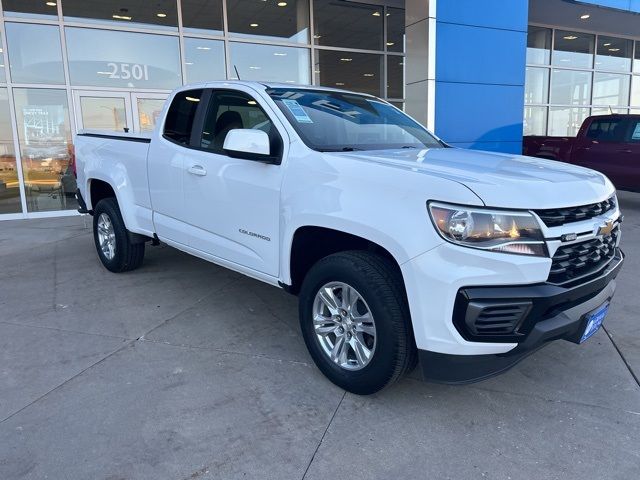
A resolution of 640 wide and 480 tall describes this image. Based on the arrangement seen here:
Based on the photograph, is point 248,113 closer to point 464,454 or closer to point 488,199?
point 488,199

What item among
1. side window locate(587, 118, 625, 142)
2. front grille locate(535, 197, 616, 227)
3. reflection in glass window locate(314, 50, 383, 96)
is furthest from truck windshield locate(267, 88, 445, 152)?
reflection in glass window locate(314, 50, 383, 96)

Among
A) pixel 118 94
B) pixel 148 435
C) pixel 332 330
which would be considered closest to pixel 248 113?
pixel 332 330

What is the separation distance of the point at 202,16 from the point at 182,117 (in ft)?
25.3

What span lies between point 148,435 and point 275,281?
1285 millimetres

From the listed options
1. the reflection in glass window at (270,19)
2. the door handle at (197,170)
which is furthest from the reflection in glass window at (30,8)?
the door handle at (197,170)

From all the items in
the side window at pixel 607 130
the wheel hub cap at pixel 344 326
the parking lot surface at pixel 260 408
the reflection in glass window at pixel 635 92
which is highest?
the reflection in glass window at pixel 635 92

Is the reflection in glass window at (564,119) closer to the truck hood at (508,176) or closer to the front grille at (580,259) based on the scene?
the truck hood at (508,176)

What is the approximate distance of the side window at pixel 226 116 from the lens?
3.95 m

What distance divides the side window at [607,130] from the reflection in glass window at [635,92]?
9.32m

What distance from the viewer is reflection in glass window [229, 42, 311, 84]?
460 inches

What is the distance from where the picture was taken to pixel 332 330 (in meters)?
3.20

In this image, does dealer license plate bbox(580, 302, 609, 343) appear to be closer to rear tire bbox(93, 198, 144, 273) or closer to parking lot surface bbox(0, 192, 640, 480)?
parking lot surface bbox(0, 192, 640, 480)

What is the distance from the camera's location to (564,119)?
16.8 metres

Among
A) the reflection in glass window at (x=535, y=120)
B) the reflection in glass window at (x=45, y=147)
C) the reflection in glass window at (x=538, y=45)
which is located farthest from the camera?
the reflection in glass window at (x=535, y=120)
